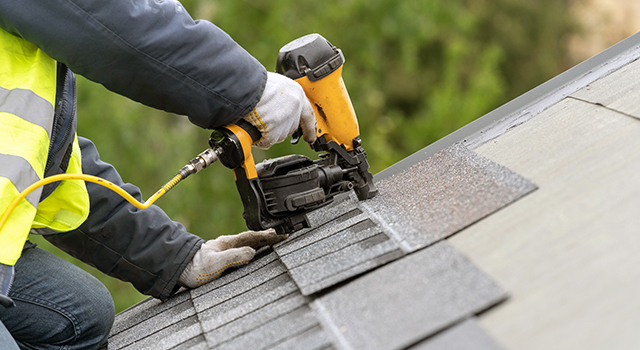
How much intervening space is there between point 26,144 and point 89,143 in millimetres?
726

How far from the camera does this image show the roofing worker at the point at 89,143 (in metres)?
1.55

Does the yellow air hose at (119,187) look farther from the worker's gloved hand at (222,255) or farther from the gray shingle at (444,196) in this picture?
the gray shingle at (444,196)

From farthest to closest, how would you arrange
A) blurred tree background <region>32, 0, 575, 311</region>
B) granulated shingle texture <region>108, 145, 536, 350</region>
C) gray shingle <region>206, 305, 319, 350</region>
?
blurred tree background <region>32, 0, 575, 311</region> < gray shingle <region>206, 305, 319, 350</region> < granulated shingle texture <region>108, 145, 536, 350</region>

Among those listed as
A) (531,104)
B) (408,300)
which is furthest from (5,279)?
(531,104)

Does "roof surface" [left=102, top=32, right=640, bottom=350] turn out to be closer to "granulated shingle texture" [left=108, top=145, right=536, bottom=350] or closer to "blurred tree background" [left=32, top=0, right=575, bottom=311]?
"granulated shingle texture" [left=108, top=145, right=536, bottom=350]

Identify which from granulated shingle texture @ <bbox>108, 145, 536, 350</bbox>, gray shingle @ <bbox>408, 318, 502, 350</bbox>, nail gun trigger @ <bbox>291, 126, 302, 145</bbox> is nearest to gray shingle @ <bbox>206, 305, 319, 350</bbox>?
granulated shingle texture @ <bbox>108, 145, 536, 350</bbox>

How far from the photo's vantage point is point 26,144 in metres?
1.55

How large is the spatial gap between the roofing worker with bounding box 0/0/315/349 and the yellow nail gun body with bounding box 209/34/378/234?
0.08 m

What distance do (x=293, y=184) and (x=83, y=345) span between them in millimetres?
989

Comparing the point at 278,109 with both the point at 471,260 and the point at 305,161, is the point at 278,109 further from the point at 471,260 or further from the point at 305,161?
the point at 471,260

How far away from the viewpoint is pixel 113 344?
1949mm

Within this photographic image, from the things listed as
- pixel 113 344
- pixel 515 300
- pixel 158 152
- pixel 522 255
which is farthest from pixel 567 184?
pixel 158 152

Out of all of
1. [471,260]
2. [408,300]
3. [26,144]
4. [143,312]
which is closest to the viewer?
[408,300]

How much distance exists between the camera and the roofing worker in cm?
155
